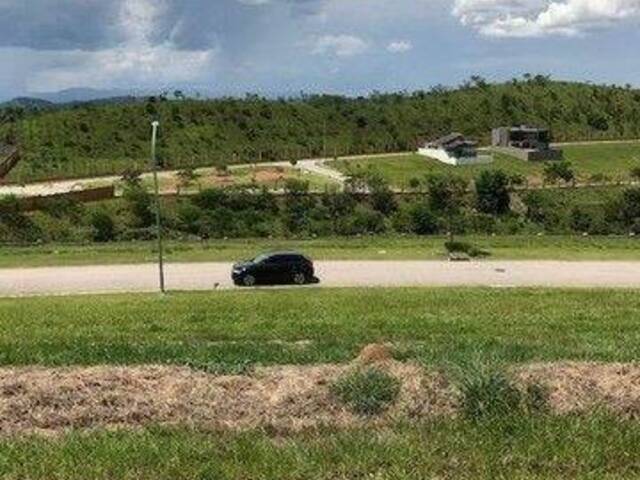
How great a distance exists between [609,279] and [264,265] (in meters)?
14.2

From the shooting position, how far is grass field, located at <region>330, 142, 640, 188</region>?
111688 mm

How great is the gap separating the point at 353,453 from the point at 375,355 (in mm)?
4533

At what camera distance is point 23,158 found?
114 meters

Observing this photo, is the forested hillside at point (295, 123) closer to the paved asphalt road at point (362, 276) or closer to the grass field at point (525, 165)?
the grass field at point (525, 165)

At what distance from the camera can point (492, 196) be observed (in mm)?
88438

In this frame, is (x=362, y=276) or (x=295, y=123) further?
(x=295, y=123)

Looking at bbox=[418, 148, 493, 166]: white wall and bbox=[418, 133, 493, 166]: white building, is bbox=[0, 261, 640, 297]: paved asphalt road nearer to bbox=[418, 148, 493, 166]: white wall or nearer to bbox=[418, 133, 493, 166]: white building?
bbox=[418, 148, 493, 166]: white wall

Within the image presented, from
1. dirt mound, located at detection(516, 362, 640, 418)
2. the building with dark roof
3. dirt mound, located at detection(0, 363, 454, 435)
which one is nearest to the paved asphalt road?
dirt mound, located at detection(516, 362, 640, 418)

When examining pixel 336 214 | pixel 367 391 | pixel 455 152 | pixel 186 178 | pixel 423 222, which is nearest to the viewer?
pixel 367 391

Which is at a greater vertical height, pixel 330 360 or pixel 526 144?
pixel 526 144

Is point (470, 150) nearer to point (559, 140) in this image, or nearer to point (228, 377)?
point (559, 140)

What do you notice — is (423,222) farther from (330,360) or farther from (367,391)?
(367,391)

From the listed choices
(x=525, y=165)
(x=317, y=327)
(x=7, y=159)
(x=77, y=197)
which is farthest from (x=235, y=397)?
(x=525, y=165)

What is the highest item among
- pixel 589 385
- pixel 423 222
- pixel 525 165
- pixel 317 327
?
pixel 589 385
